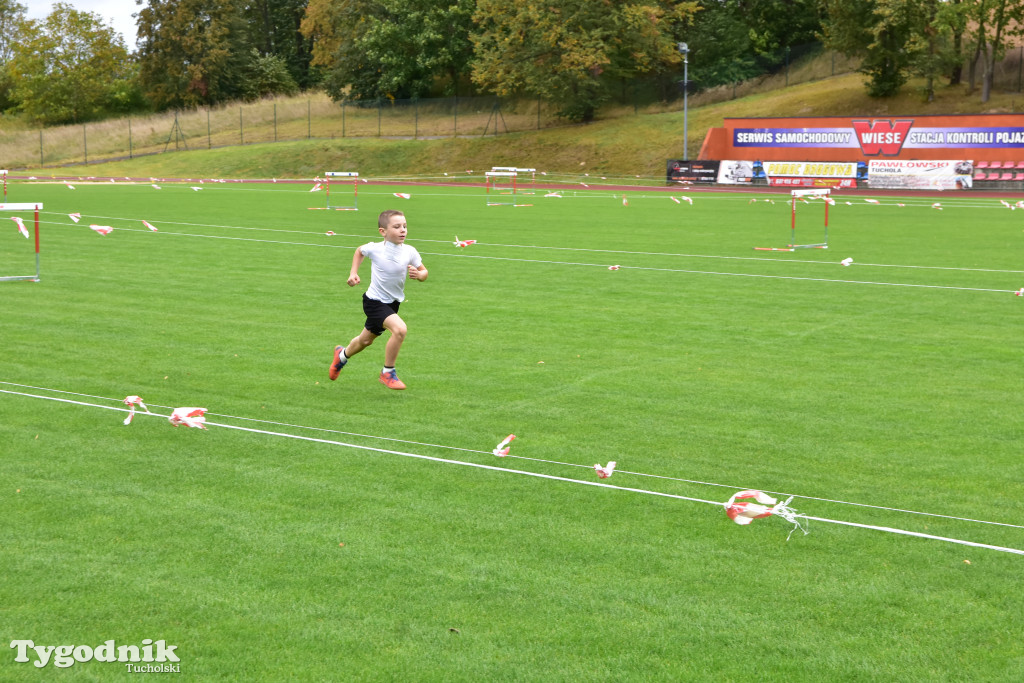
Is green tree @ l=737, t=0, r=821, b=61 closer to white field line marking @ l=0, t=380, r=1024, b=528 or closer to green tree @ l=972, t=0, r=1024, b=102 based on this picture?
green tree @ l=972, t=0, r=1024, b=102

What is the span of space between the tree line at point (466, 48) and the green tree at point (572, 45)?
118 millimetres

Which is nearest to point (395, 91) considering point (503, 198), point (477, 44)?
point (477, 44)

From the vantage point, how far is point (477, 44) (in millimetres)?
72188

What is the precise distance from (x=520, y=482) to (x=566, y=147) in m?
63.9

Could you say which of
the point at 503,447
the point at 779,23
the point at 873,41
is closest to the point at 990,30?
the point at 873,41

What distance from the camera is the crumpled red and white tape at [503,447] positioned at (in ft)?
26.7

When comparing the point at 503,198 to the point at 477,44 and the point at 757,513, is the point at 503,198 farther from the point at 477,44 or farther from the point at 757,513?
the point at 757,513

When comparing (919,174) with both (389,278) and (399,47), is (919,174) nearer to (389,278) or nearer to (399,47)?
Result: (399,47)

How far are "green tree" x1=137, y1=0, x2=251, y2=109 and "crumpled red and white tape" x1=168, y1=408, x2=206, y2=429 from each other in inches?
3576

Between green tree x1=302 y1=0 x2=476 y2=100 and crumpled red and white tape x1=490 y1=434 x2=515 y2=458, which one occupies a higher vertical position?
green tree x1=302 y1=0 x2=476 y2=100

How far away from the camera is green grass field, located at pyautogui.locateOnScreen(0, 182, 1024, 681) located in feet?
17.0

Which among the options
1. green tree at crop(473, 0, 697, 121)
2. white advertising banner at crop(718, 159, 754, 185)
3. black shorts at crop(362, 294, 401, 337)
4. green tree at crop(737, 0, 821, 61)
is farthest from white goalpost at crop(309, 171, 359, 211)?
green tree at crop(737, 0, 821, 61)

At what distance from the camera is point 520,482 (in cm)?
752

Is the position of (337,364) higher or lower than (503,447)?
higher
